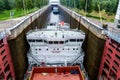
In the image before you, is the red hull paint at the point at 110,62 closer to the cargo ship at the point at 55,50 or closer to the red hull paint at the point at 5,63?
the cargo ship at the point at 55,50

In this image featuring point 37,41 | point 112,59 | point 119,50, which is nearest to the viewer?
point 119,50

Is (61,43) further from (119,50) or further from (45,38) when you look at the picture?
(119,50)

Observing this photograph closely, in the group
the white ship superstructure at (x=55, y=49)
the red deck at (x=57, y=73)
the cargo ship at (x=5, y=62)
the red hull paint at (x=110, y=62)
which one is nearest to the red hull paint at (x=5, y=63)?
the cargo ship at (x=5, y=62)

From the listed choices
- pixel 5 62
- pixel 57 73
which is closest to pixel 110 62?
pixel 57 73

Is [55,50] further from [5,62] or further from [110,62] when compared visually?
[110,62]

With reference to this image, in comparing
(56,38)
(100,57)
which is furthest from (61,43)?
(100,57)

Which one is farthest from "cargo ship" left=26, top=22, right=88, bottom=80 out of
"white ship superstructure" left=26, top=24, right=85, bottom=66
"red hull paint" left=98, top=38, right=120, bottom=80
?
"red hull paint" left=98, top=38, right=120, bottom=80
